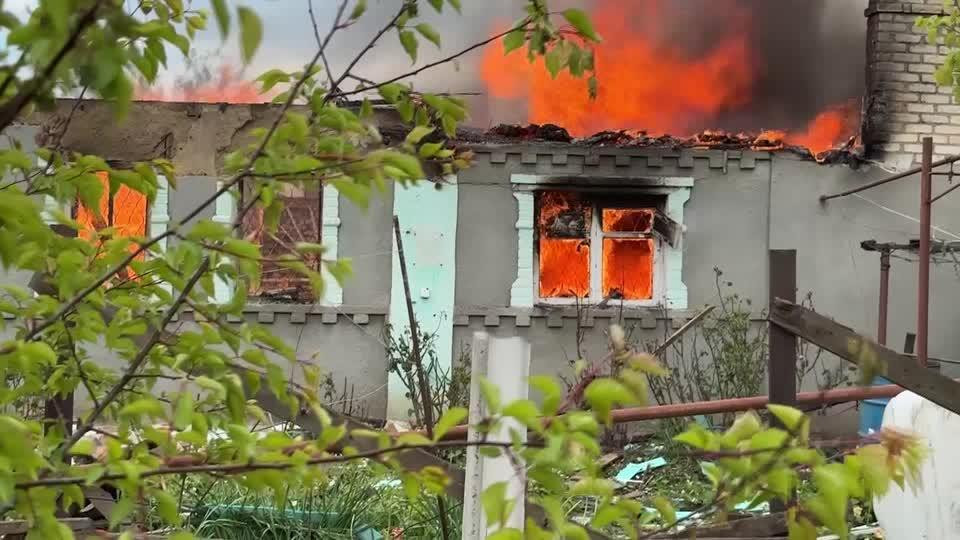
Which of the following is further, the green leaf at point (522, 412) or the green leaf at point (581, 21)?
the green leaf at point (581, 21)

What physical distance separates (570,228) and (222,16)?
29.2 ft

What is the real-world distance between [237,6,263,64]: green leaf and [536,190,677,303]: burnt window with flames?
8784mm

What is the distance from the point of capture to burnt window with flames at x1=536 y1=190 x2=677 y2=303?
9.88 meters

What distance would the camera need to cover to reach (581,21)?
1.70m

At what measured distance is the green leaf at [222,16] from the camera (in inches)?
43.2

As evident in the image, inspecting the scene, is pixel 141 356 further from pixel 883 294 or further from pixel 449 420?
pixel 883 294

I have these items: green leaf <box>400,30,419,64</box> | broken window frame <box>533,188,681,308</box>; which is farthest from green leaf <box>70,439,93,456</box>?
broken window frame <box>533,188,681,308</box>

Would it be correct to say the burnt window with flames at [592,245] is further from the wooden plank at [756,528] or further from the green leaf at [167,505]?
the green leaf at [167,505]

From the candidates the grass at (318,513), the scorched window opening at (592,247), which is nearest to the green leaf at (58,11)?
the grass at (318,513)

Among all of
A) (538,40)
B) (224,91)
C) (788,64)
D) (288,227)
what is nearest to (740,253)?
(788,64)

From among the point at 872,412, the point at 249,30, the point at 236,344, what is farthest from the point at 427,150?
the point at 872,412

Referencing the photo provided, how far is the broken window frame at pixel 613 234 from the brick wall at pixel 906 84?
2440mm

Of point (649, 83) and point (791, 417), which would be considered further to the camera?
point (649, 83)

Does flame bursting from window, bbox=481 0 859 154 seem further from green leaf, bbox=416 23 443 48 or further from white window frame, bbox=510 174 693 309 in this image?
green leaf, bbox=416 23 443 48
